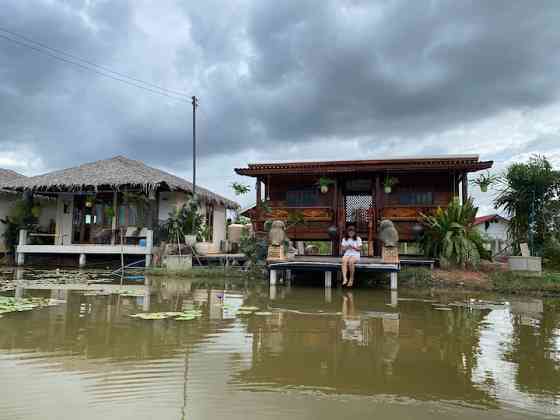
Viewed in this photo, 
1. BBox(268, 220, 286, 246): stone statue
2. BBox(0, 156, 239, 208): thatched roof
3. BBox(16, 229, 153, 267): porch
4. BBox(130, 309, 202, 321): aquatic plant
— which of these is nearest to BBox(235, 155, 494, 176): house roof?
BBox(268, 220, 286, 246): stone statue

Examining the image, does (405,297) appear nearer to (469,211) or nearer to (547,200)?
(469,211)

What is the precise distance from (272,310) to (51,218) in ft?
47.6

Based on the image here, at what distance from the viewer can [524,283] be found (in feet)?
30.4

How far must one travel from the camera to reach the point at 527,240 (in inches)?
489

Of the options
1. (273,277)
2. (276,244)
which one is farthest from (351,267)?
(276,244)

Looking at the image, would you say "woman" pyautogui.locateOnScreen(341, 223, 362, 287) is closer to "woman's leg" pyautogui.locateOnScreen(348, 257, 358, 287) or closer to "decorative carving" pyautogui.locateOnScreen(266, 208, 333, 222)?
"woman's leg" pyautogui.locateOnScreen(348, 257, 358, 287)

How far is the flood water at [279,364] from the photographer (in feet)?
8.32

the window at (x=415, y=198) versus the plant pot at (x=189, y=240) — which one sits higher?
the window at (x=415, y=198)

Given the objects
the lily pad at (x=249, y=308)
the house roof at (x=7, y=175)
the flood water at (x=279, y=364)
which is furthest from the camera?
the house roof at (x=7, y=175)

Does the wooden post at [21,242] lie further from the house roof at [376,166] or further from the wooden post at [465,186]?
the wooden post at [465,186]

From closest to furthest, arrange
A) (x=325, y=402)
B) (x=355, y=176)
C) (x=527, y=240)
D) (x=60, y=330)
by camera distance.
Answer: (x=325, y=402) < (x=60, y=330) < (x=527, y=240) < (x=355, y=176)

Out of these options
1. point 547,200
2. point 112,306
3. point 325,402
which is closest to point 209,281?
point 112,306

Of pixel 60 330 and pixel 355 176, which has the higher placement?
pixel 355 176

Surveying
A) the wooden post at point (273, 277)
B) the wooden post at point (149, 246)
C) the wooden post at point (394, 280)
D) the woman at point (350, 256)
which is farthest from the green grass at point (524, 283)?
the wooden post at point (149, 246)
